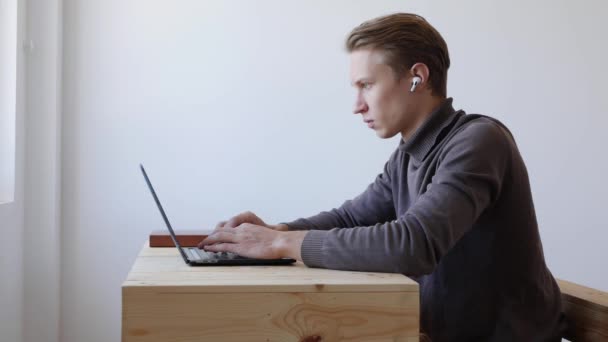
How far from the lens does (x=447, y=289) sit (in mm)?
1156

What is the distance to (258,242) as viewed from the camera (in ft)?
3.57

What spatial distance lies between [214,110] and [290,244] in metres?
1.33

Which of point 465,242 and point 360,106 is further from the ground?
point 360,106

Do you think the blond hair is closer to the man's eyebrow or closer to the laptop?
the man's eyebrow

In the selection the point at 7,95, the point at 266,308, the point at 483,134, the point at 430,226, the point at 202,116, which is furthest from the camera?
the point at 202,116

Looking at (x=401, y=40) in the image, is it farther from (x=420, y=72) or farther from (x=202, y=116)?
(x=202, y=116)

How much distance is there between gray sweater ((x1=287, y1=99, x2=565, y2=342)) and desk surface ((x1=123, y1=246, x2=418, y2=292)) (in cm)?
5

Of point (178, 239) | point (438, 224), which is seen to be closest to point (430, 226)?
point (438, 224)

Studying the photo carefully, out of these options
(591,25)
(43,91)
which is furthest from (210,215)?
(591,25)

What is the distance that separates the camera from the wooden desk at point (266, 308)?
33.8 inches

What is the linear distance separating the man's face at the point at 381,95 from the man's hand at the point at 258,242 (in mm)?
328

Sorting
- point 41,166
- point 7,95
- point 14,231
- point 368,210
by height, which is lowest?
point 14,231

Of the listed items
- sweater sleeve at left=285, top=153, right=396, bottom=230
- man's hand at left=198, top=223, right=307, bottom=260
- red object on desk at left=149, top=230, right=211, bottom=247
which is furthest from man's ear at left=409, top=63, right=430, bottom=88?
red object on desk at left=149, top=230, right=211, bottom=247

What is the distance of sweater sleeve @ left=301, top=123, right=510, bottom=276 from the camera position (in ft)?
3.26
